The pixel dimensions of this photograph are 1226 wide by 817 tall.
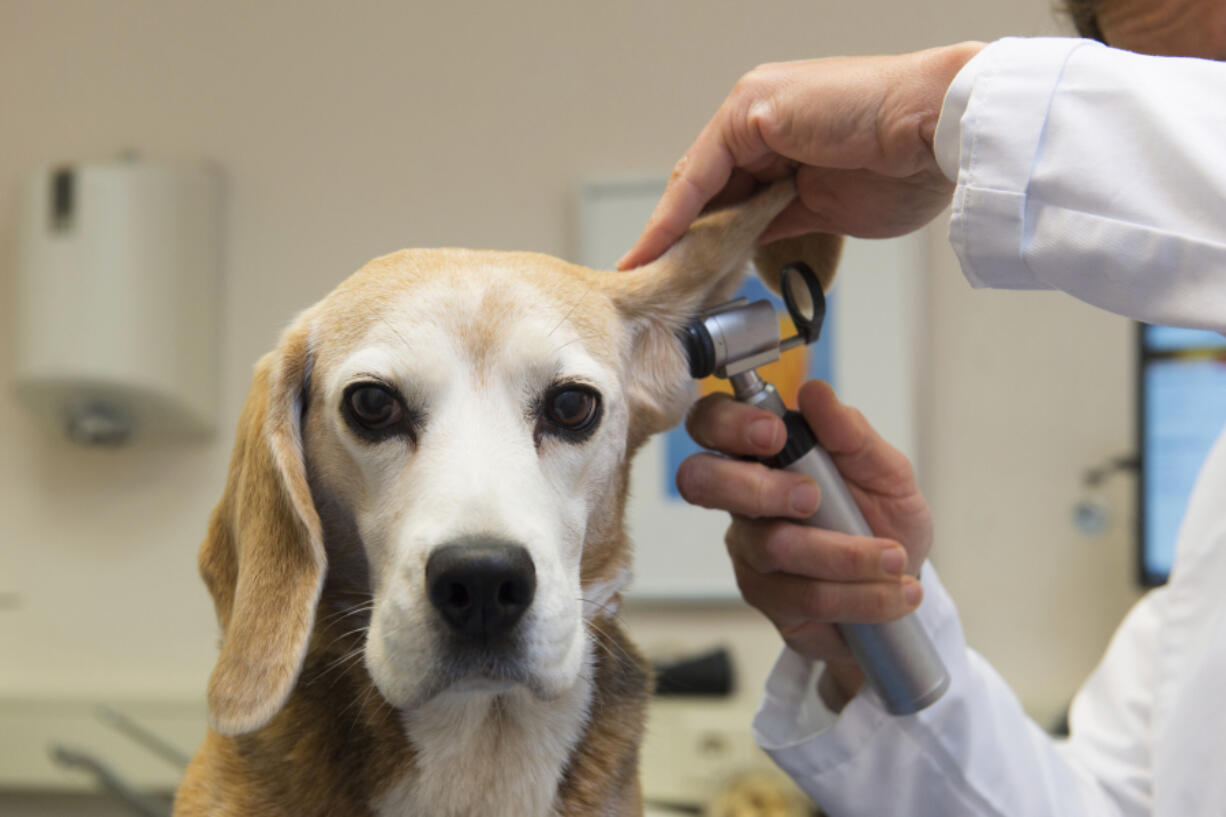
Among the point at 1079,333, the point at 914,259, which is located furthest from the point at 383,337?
the point at 1079,333

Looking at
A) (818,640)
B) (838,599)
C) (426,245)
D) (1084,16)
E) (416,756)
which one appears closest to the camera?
(416,756)

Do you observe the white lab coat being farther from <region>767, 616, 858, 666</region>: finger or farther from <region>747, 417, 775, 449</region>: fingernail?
<region>747, 417, 775, 449</region>: fingernail

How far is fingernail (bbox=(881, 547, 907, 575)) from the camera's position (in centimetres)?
81

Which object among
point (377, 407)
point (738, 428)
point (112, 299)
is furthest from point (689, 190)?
point (112, 299)

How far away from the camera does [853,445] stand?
0.87m

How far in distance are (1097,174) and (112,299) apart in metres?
2.21

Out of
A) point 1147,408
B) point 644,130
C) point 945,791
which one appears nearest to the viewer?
point 945,791

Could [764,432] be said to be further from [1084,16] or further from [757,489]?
[1084,16]

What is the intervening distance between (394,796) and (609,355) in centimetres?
35

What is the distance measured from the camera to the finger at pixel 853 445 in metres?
0.85

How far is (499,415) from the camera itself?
28.0 inches

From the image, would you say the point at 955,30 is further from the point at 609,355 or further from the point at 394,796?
the point at 394,796

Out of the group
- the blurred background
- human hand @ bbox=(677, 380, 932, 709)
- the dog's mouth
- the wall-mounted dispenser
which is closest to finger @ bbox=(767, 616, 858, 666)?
human hand @ bbox=(677, 380, 932, 709)

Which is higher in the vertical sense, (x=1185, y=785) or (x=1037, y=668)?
(x=1185, y=785)
